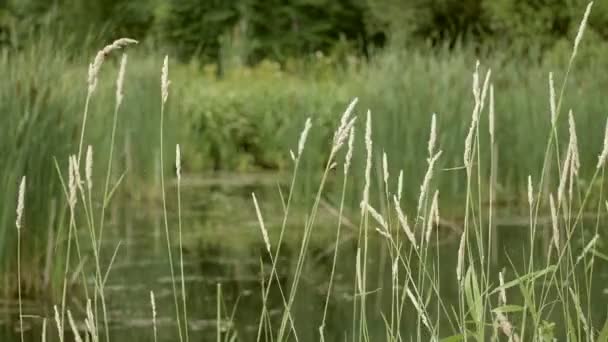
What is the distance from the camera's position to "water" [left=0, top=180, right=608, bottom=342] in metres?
4.88

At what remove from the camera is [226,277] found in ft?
19.0

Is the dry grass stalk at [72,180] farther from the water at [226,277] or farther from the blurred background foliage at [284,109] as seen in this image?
the blurred background foliage at [284,109]

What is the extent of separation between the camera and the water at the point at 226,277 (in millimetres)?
4879

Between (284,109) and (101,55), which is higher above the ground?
(101,55)

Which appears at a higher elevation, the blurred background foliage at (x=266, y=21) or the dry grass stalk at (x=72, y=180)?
the dry grass stalk at (x=72, y=180)

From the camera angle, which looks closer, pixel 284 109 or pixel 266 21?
pixel 284 109

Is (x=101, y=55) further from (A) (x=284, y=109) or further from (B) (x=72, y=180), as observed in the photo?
(A) (x=284, y=109)

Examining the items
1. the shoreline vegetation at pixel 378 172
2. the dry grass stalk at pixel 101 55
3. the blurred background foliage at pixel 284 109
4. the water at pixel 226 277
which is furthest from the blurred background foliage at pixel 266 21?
the dry grass stalk at pixel 101 55

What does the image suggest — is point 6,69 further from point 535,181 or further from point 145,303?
point 535,181

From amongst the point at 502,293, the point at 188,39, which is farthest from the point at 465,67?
the point at 188,39

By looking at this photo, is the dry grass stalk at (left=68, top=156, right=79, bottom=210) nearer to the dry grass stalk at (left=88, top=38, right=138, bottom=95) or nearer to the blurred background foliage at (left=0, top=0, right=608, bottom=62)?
the dry grass stalk at (left=88, top=38, right=138, bottom=95)

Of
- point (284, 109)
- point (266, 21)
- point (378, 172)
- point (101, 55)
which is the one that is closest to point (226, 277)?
point (378, 172)

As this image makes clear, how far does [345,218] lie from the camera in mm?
7121

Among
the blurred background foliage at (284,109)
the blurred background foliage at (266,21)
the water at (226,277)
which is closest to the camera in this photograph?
the water at (226,277)
